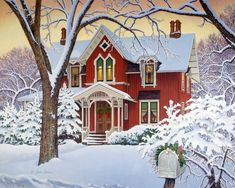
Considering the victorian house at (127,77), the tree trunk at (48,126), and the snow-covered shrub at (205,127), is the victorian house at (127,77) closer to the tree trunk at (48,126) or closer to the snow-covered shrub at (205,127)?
the tree trunk at (48,126)

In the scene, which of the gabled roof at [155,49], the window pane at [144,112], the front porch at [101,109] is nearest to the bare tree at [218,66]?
the gabled roof at [155,49]

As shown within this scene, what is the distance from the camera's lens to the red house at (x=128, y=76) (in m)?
3.80

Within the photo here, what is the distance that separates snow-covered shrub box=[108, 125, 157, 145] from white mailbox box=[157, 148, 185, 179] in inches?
11.9

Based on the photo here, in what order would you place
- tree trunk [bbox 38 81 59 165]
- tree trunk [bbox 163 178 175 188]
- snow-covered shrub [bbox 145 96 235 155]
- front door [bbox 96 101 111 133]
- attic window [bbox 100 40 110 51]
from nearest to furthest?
snow-covered shrub [bbox 145 96 235 155]
tree trunk [bbox 163 178 175 188]
front door [bbox 96 101 111 133]
attic window [bbox 100 40 110 51]
tree trunk [bbox 38 81 59 165]

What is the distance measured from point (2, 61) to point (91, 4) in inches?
44.0

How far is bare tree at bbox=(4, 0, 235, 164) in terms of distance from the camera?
396 cm

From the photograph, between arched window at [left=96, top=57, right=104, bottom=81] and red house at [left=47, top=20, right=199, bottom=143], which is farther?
arched window at [left=96, top=57, right=104, bottom=81]

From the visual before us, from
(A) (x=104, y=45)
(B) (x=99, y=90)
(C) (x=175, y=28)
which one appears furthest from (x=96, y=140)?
(C) (x=175, y=28)

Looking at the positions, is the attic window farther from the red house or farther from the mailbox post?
the mailbox post

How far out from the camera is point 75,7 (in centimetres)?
417

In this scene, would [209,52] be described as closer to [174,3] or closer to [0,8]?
[174,3]

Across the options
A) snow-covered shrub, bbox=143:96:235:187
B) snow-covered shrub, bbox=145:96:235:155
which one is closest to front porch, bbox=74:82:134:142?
snow-covered shrub, bbox=143:96:235:187

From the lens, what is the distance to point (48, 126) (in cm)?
420

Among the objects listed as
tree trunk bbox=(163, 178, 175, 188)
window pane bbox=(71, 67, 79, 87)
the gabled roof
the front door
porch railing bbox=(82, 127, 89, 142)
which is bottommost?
tree trunk bbox=(163, 178, 175, 188)
